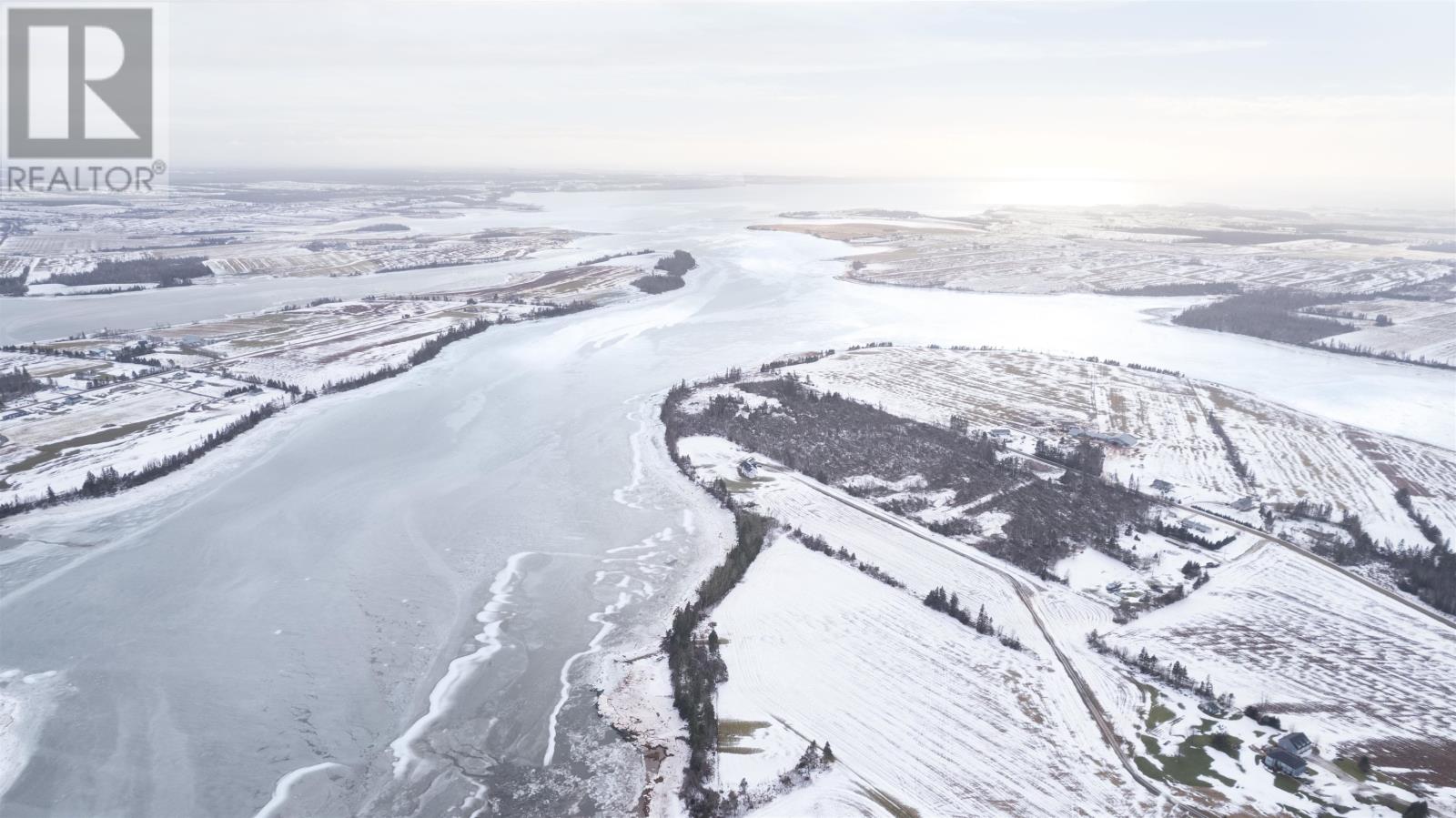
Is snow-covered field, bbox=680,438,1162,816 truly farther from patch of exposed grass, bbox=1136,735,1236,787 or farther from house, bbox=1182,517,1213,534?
house, bbox=1182,517,1213,534

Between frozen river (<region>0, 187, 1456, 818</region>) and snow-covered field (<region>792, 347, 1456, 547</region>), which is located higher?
snow-covered field (<region>792, 347, 1456, 547</region>)

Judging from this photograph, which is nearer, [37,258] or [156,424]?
[156,424]

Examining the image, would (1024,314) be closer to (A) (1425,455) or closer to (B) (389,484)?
(A) (1425,455)

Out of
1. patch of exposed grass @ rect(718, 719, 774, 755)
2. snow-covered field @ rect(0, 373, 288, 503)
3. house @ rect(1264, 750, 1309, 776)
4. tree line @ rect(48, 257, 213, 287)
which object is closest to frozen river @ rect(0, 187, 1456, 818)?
patch of exposed grass @ rect(718, 719, 774, 755)

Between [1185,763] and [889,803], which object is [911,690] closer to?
[889,803]

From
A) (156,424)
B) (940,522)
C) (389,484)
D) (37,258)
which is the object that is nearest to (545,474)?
(389,484)

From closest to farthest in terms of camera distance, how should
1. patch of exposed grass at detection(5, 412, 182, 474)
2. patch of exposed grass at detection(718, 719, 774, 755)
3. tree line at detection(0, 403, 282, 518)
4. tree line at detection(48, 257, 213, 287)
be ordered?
patch of exposed grass at detection(718, 719, 774, 755), tree line at detection(0, 403, 282, 518), patch of exposed grass at detection(5, 412, 182, 474), tree line at detection(48, 257, 213, 287)

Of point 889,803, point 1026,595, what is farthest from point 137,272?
point 889,803
